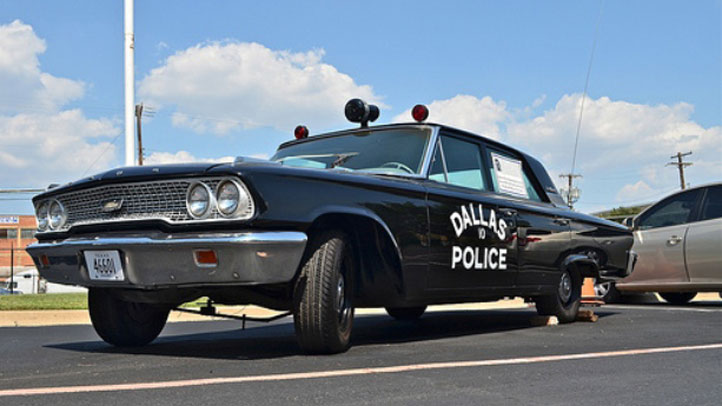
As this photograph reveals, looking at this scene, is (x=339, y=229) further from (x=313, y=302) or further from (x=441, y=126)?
(x=441, y=126)

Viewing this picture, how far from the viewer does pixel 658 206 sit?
32.4ft

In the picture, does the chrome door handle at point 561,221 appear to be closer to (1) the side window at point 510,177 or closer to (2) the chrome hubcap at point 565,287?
(1) the side window at point 510,177

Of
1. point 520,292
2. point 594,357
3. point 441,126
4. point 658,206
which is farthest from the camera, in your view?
point 658,206

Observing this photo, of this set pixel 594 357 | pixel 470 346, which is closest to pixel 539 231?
pixel 470 346

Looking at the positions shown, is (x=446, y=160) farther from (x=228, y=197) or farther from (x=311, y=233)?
(x=228, y=197)

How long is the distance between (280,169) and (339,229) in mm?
548

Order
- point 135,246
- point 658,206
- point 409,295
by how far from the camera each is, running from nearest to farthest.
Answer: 1. point 135,246
2. point 409,295
3. point 658,206

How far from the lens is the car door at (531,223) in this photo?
5.98 m

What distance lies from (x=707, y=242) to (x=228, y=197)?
725cm

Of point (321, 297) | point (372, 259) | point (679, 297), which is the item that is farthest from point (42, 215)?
point (679, 297)

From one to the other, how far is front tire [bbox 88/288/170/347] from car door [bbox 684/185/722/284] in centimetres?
680

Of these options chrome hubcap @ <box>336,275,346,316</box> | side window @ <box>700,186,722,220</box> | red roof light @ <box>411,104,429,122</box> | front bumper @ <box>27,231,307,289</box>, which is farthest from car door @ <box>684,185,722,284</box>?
front bumper @ <box>27,231,307,289</box>

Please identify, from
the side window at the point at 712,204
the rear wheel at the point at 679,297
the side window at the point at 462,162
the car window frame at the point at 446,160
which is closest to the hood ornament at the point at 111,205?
the car window frame at the point at 446,160

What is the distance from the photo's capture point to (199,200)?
12.7 feet
